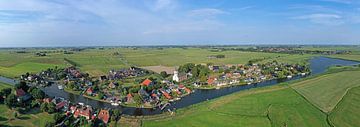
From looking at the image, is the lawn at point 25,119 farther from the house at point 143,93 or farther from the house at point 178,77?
the house at point 178,77

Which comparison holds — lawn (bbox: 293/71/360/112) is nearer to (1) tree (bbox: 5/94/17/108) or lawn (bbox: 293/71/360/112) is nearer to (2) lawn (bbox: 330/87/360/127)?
(2) lawn (bbox: 330/87/360/127)

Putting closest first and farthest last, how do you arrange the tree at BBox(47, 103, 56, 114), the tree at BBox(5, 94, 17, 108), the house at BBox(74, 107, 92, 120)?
the house at BBox(74, 107, 92, 120) → the tree at BBox(47, 103, 56, 114) → the tree at BBox(5, 94, 17, 108)

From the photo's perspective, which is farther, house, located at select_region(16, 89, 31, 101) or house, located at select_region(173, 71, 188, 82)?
house, located at select_region(173, 71, 188, 82)

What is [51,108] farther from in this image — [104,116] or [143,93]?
[143,93]

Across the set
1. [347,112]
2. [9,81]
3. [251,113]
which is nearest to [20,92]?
[9,81]

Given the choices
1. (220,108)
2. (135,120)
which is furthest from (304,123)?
(135,120)

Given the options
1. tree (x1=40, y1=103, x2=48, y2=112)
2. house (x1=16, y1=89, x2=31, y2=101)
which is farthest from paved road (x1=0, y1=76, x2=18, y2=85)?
tree (x1=40, y1=103, x2=48, y2=112)
